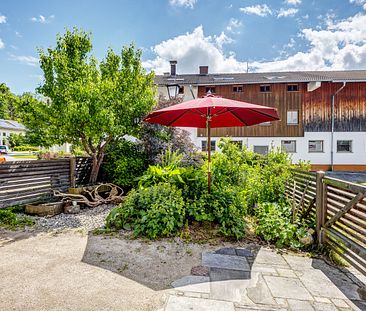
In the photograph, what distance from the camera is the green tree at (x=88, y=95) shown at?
5.98 meters

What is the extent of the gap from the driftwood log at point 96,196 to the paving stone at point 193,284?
156 inches

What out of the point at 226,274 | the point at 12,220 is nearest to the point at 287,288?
the point at 226,274

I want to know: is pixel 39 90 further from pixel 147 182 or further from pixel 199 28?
pixel 199 28

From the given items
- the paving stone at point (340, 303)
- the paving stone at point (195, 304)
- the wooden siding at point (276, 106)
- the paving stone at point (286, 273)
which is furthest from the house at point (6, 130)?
the paving stone at point (340, 303)

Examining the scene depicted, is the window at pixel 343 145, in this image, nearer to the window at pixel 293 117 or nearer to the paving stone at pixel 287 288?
the window at pixel 293 117

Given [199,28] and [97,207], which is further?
[199,28]

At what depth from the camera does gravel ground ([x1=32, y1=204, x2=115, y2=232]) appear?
175 inches

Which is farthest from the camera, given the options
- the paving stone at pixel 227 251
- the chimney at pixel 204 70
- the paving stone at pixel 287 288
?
the chimney at pixel 204 70

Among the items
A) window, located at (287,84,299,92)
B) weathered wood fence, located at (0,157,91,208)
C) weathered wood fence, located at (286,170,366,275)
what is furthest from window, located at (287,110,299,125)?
weathered wood fence, located at (0,157,91,208)

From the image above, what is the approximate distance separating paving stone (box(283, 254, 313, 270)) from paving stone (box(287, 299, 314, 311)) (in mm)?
766

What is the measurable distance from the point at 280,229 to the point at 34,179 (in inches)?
222

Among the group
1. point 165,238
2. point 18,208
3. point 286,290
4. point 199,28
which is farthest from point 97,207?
point 199,28

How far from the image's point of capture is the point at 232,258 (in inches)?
127

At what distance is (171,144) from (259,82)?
39.7 feet
